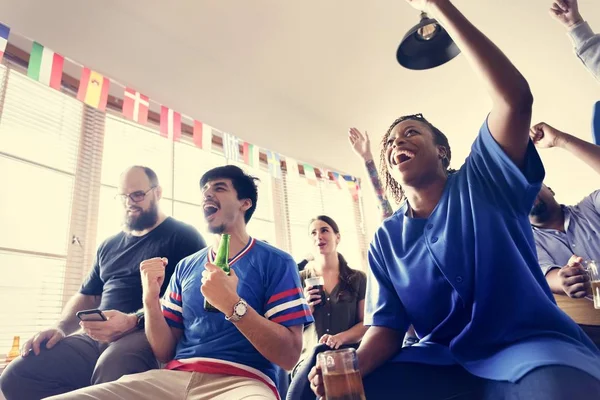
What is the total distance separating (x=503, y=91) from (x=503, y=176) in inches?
6.6

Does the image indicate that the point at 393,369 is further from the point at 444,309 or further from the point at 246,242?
the point at 246,242

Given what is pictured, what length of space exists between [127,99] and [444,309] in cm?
210

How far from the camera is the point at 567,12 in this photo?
1.88 m

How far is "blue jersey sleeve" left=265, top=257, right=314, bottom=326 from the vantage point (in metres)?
1.17

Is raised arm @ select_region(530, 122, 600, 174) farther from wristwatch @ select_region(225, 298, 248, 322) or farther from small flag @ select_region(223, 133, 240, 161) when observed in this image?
small flag @ select_region(223, 133, 240, 161)

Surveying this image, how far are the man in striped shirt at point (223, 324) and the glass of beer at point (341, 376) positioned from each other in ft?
1.15

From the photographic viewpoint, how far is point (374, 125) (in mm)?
3857

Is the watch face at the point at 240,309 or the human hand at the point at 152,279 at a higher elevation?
the human hand at the point at 152,279

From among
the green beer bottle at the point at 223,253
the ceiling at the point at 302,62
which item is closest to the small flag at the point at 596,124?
the ceiling at the point at 302,62

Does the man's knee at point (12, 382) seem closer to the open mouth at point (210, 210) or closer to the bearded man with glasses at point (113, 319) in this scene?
the bearded man with glasses at point (113, 319)

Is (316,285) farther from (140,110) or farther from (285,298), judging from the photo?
(140,110)

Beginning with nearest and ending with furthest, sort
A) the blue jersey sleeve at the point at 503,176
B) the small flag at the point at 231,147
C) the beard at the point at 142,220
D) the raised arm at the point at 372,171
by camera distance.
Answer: the blue jersey sleeve at the point at 503,176 < the beard at the point at 142,220 < the raised arm at the point at 372,171 < the small flag at the point at 231,147

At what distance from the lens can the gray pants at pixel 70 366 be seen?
1.23 metres

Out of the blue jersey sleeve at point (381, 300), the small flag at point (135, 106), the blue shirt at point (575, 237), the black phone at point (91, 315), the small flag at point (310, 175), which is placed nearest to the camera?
the blue jersey sleeve at point (381, 300)
